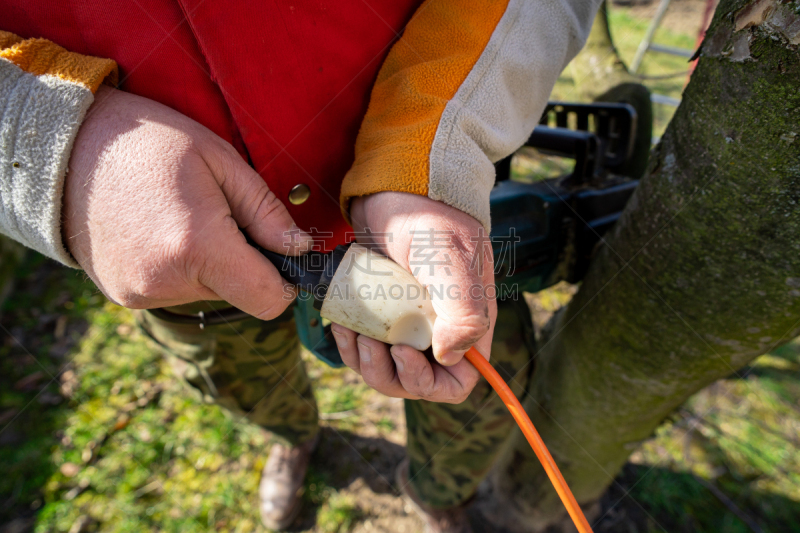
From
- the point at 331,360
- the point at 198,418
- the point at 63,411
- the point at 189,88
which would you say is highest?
the point at 189,88

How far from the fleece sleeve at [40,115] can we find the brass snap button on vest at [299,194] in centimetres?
30

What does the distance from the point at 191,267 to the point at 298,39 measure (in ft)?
1.24

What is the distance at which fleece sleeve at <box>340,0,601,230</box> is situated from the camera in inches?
27.2

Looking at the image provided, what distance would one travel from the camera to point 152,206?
59 cm

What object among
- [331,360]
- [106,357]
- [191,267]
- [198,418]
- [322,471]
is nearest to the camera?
[191,267]

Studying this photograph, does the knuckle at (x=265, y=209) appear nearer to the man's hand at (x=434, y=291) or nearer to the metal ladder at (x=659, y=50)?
the man's hand at (x=434, y=291)

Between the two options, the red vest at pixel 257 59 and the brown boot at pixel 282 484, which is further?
the brown boot at pixel 282 484

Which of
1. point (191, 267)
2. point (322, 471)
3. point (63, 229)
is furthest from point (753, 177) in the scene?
point (322, 471)

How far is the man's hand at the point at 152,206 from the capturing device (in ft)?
1.96

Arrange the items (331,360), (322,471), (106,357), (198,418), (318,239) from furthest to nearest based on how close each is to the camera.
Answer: (106,357)
(198,418)
(322,471)
(331,360)
(318,239)

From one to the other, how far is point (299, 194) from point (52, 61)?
371 mm

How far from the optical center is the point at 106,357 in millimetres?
2029

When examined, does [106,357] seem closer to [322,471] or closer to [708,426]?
[322,471]

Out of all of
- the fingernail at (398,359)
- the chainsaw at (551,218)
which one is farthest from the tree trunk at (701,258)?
the fingernail at (398,359)
